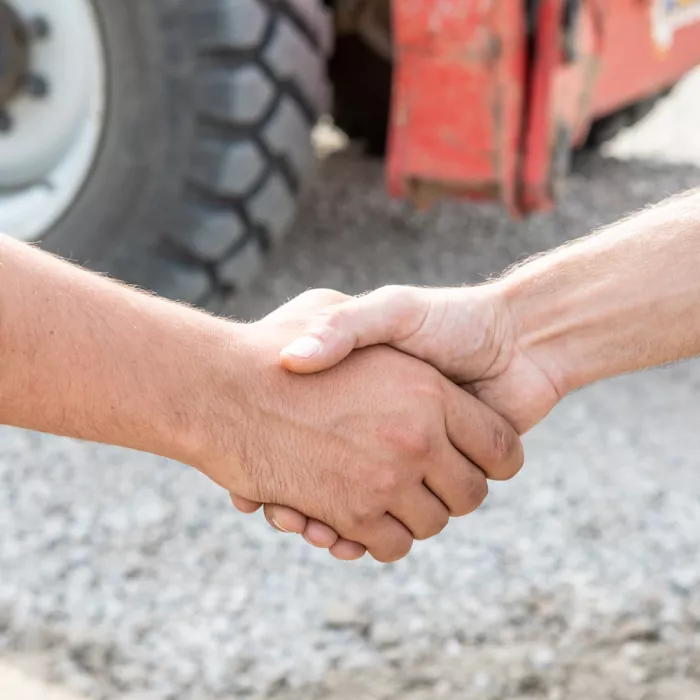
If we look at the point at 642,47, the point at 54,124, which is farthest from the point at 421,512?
the point at 642,47

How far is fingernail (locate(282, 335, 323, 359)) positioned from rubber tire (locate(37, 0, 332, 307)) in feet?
3.32

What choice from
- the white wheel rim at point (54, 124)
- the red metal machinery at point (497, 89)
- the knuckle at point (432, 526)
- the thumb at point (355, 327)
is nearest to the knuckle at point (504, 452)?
the knuckle at point (432, 526)

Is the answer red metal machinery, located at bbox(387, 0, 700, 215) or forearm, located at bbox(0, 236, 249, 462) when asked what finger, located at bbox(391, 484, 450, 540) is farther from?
red metal machinery, located at bbox(387, 0, 700, 215)

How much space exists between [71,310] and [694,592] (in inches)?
46.4

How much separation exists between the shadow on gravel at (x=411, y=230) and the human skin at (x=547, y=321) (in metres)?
1.30

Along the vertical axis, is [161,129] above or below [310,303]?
below

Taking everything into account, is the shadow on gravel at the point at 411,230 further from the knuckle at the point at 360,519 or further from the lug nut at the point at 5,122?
the knuckle at the point at 360,519

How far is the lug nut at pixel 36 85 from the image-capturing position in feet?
8.29

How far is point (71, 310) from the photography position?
1.38 m

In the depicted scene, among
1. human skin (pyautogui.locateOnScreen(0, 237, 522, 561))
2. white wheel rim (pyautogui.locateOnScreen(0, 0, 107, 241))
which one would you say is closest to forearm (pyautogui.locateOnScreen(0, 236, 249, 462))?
human skin (pyautogui.locateOnScreen(0, 237, 522, 561))

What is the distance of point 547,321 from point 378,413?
301 mm

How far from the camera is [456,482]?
1.66 m

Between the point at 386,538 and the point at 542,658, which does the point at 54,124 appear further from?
the point at 542,658

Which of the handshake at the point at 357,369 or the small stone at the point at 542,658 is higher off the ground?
the handshake at the point at 357,369
